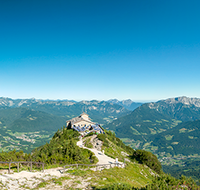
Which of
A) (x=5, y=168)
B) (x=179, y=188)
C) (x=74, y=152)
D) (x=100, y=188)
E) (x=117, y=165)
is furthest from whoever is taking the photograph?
(x=117, y=165)

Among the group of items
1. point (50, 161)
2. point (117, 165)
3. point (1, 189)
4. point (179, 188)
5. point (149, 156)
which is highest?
point (179, 188)

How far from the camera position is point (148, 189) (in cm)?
1245

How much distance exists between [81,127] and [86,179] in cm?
5917

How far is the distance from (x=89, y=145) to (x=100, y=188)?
36980 mm

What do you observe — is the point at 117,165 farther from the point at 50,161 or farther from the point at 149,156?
the point at 149,156

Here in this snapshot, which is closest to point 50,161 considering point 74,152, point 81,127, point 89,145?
point 74,152

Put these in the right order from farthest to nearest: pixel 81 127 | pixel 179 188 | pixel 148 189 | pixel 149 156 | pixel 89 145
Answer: pixel 81 127 < pixel 89 145 < pixel 149 156 < pixel 179 188 < pixel 148 189

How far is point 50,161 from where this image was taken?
27.8m

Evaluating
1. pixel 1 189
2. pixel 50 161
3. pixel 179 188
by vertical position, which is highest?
pixel 179 188

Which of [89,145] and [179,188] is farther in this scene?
[89,145]

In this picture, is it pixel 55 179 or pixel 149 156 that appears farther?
pixel 149 156

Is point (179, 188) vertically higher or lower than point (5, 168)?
higher

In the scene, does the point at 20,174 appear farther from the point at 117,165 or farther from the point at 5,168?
the point at 117,165

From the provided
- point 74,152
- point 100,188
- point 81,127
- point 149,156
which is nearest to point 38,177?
point 100,188
